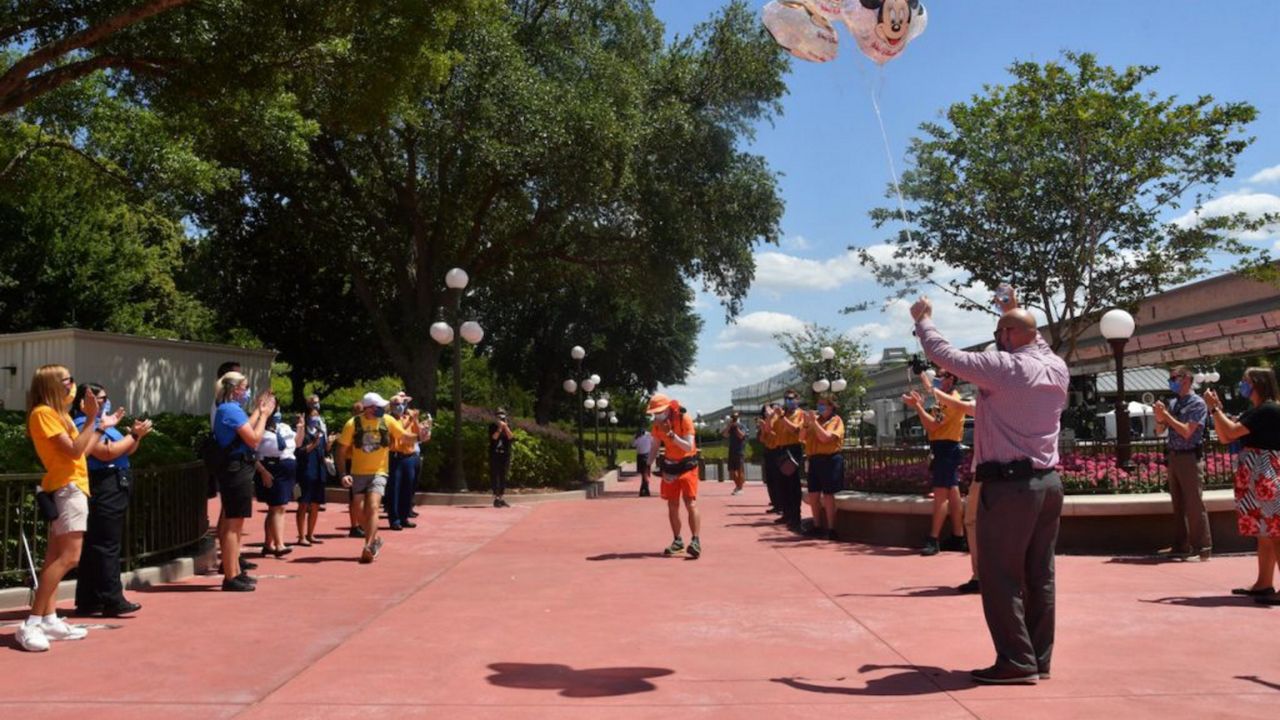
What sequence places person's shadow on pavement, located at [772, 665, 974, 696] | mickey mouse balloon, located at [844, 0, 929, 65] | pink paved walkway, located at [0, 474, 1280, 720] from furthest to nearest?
1. mickey mouse balloon, located at [844, 0, 929, 65]
2. person's shadow on pavement, located at [772, 665, 974, 696]
3. pink paved walkway, located at [0, 474, 1280, 720]

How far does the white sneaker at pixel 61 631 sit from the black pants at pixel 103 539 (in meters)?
0.79

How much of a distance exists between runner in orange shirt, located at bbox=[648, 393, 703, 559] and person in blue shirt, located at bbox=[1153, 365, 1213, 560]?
4.44 m

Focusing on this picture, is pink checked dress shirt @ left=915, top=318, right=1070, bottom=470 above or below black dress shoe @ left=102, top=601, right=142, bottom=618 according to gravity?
above

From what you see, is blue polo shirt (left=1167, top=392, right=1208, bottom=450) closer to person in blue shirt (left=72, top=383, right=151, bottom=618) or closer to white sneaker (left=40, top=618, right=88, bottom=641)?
person in blue shirt (left=72, top=383, right=151, bottom=618)

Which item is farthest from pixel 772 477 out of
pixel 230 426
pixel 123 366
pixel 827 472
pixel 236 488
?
pixel 123 366

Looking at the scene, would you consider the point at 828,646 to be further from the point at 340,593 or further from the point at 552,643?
the point at 340,593

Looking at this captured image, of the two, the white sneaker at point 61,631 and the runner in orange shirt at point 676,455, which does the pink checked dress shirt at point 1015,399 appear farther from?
the white sneaker at point 61,631

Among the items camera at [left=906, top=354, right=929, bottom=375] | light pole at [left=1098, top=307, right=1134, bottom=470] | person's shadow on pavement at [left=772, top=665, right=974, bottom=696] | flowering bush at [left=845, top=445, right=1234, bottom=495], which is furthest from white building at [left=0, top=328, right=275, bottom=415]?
person's shadow on pavement at [left=772, top=665, right=974, bottom=696]

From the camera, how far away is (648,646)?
6438 mm

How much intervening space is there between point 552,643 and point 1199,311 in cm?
3864

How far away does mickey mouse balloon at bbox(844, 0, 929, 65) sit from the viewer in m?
7.18

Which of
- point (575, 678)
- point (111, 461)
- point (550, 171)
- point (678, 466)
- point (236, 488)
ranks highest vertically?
point (550, 171)

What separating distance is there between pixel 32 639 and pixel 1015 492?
5.73 metres

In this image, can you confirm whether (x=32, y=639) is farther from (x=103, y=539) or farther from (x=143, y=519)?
(x=143, y=519)
